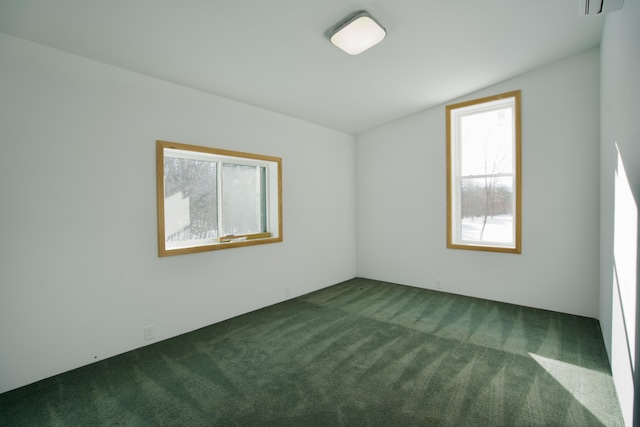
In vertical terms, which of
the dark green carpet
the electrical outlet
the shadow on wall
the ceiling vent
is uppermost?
the ceiling vent

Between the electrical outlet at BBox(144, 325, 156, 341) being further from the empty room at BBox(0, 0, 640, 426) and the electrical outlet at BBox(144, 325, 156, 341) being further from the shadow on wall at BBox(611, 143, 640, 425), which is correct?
the shadow on wall at BBox(611, 143, 640, 425)

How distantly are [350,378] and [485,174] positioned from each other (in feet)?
10.2

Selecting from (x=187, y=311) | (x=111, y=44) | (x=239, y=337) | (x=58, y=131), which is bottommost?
(x=239, y=337)

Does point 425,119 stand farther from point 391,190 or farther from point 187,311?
point 187,311

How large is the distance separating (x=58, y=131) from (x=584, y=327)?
16.8 feet

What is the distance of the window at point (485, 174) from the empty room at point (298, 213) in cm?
3

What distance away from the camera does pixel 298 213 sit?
399cm

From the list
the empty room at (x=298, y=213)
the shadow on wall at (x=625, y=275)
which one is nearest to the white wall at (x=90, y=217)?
the empty room at (x=298, y=213)

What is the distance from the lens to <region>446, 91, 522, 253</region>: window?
3467 millimetres

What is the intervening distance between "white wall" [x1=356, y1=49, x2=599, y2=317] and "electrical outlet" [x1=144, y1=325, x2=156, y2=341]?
3.46 m

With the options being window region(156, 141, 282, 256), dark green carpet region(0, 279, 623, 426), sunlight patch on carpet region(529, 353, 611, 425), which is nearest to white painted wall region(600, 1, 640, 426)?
sunlight patch on carpet region(529, 353, 611, 425)

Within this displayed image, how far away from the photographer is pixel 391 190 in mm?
4508

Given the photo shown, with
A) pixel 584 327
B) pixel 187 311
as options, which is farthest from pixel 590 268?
pixel 187 311

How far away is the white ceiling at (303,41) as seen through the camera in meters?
1.87
